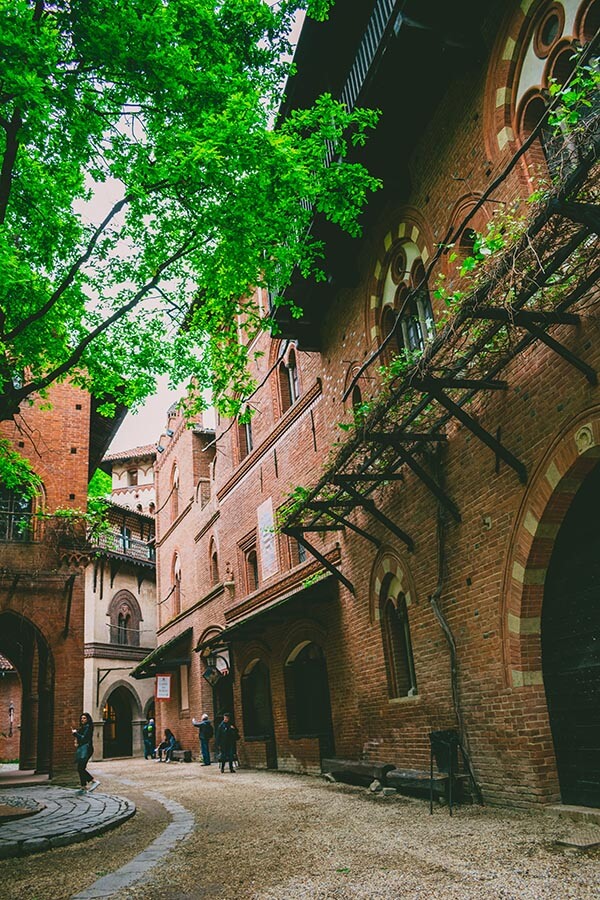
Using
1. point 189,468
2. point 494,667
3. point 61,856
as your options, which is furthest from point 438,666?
point 189,468

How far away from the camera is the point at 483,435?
7715mm

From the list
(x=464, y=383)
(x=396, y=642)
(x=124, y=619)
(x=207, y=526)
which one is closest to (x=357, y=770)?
(x=396, y=642)

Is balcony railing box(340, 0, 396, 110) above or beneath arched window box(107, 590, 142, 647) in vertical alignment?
above

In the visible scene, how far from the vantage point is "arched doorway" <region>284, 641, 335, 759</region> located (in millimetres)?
14367

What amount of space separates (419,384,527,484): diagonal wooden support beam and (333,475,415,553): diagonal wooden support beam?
8.95 feet

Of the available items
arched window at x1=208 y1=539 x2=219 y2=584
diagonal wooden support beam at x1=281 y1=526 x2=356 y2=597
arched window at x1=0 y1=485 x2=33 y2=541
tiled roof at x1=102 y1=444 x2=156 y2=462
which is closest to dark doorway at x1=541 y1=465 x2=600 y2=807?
diagonal wooden support beam at x1=281 y1=526 x2=356 y2=597

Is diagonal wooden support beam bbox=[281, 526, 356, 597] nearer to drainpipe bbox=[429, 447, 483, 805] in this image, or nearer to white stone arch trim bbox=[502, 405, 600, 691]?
drainpipe bbox=[429, 447, 483, 805]

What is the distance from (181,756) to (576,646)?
65.4ft

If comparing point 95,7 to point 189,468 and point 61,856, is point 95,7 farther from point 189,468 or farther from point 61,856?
point 189,468

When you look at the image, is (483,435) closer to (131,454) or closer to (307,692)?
(307,692)

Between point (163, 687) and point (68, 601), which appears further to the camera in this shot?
point (163, 687)

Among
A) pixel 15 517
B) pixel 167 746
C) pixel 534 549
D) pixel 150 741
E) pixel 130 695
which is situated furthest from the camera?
pixel 130 695

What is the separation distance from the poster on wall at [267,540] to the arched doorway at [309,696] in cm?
250

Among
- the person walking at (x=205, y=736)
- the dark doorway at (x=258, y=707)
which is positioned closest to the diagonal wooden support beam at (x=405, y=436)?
the dark doorway at (x=258, y=707)
